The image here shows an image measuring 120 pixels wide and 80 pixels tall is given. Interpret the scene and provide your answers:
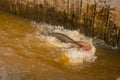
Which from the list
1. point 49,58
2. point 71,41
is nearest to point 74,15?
point 71,41

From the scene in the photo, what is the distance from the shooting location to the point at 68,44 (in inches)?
303

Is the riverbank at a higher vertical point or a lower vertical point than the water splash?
higher

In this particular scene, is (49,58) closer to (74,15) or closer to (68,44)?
(68,44)

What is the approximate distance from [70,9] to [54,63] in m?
1.99

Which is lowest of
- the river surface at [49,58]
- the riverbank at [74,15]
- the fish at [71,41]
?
the river surface at [49,58]

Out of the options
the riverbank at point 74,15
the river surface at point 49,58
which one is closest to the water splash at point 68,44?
the river surface at point 49,58

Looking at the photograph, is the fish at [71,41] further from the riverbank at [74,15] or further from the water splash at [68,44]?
the riverbank at [74,15]

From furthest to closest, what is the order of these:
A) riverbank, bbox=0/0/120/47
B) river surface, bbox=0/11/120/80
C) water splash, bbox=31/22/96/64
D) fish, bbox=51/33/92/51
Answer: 1. riverbank, bbox=0/0/120/47
2. fish, bbox=51/33/92/51
3. water splash, bbox=31/22/96/64
4. river surface, bbox=0/11/120/80

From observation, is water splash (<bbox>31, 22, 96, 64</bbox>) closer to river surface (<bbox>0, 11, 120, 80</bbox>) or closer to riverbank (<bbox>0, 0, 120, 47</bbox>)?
river surface (<bbox>0, 11, 120, 80</bbox>)

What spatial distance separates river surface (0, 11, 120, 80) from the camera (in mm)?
6512

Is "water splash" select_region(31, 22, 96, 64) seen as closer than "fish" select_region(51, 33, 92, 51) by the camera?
Yes

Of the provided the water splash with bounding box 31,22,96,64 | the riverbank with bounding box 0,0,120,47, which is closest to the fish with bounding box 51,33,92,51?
the water splash with bounding box 31,22,96,64

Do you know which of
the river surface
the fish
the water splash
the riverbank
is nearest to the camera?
the river surface

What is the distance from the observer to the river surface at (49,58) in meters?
6.51
